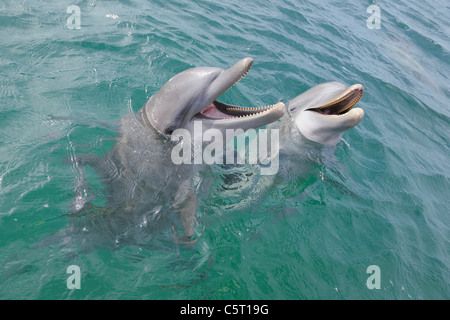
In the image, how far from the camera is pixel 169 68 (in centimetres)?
830

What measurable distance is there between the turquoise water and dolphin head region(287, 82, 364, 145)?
0.76 m

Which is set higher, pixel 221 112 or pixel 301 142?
pixel 221 112

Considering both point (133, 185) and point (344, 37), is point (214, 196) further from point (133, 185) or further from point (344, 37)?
point (344, 37)

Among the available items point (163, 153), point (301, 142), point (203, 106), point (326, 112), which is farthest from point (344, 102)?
point (163, 153)

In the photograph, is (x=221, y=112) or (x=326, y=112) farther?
(x=326, y=112)

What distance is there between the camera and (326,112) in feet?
20.0

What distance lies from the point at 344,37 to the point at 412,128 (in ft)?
19.2

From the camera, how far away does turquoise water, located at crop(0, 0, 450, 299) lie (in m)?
4.34
